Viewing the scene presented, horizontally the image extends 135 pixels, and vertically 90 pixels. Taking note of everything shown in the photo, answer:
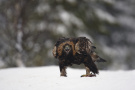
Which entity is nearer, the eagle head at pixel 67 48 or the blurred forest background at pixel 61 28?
the eagle head at pixel 67 48

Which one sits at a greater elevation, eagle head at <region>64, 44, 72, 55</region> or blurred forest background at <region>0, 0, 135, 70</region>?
blurred forest background at <region>0, 0, 135, 70</region>

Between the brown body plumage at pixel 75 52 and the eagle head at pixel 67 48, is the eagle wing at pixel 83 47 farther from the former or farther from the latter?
the eagle head at pixel 67 48

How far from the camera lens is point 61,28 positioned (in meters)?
24.6

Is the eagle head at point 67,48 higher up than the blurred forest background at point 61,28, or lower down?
lower down

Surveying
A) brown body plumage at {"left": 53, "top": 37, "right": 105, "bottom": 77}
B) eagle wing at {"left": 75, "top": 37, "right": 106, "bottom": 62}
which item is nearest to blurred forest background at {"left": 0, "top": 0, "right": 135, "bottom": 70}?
brown body plumage at {"left": 53, "top": 37, "right": 105, "bottom": 77}

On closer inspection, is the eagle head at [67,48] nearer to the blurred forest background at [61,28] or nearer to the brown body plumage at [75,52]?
the brown body plumage at [75,52]

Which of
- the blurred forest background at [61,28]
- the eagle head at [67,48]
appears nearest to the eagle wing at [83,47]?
the eagle head at [67,48]

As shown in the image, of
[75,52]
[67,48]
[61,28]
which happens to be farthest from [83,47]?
[61,28]

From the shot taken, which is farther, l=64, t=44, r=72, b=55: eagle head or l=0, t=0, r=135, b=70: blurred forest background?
l=0, t=0, r=135, b=70: blurred forest background

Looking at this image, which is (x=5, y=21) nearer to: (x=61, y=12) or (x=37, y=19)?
(x=37, y=19)

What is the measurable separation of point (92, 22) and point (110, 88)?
19485 millimetres

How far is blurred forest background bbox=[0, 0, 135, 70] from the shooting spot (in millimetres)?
23375

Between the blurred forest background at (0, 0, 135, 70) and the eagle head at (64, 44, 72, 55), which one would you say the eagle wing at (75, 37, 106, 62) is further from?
the blurred forest background at (0, 0, 135, 70)

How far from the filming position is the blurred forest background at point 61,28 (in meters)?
23.4
